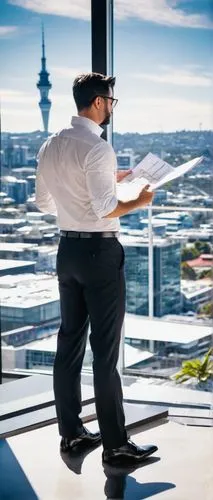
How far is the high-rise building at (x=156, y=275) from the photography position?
474cm

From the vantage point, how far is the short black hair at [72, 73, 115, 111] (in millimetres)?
3689

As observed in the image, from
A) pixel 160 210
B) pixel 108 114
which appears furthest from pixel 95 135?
pixel 160 210

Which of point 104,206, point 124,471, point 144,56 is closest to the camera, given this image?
point 104,206

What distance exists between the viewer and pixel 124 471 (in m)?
3.79

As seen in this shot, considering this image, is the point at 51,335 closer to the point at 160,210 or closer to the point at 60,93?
the point at 160,210

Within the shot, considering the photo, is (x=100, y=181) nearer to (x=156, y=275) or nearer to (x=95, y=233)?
(x=95, y=233)

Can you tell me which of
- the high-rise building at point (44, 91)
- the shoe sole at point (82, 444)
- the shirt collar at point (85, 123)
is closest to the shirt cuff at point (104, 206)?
the shirt collar at point (85, 123)

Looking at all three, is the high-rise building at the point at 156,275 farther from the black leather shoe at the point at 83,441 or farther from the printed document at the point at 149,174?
the printed document at the point at 149,174

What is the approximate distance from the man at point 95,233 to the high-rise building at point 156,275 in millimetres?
933

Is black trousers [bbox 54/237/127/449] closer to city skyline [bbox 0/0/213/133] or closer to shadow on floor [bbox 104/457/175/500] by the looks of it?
shadow on floor [bbox 104/457/175/500]

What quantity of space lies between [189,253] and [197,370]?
598 mm

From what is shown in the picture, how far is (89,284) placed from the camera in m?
3.71

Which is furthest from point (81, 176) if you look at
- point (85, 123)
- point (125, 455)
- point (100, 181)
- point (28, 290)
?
point (28, 290)

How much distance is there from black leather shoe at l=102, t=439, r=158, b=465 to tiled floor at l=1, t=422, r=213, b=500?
0.12ft
